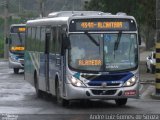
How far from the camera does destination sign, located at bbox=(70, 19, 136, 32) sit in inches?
773

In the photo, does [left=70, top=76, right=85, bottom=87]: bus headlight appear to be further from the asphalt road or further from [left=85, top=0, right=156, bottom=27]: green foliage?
[left=85, top=0, right=156, bottom=27]: green foliage

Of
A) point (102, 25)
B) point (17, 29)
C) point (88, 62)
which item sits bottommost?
A: point (17, 29)

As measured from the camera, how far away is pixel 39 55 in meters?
23.7

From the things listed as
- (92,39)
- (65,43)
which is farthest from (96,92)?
(65,43)

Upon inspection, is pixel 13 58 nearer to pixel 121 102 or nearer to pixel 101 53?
pixel 121 102

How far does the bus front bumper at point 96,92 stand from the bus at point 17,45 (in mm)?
23163

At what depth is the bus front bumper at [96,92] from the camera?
19.2 meters

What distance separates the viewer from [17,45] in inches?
1677

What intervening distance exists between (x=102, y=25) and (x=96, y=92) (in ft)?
6.58

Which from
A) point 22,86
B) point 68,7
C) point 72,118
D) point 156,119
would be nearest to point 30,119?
point 72,118

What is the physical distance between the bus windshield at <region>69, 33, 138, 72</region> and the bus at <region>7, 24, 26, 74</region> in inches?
900

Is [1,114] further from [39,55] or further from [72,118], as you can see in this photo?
[39,55]

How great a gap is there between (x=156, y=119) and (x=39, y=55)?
8162 mm

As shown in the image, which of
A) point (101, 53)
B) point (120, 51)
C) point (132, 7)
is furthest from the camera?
point (132, 7)
